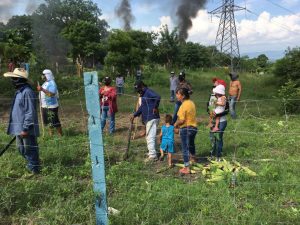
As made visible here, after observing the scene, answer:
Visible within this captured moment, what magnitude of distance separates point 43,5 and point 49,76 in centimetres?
5724

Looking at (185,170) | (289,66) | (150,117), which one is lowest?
(185,170)

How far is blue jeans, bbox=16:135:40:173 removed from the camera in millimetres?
5984

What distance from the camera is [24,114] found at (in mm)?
5902

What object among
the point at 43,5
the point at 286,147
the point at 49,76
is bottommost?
the point at 286,147

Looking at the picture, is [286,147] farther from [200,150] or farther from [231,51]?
[231,51]

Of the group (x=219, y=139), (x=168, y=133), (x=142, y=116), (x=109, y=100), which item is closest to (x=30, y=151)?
(x=142, y=116)

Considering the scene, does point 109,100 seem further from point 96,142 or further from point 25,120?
point 96,142

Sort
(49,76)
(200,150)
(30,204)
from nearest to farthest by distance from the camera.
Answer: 1. (30,204)
2. (200,150)
3. (49,76)

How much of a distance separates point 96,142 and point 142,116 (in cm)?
377

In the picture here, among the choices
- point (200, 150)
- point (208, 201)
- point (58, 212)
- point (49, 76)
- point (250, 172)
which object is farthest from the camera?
point (49, 76)

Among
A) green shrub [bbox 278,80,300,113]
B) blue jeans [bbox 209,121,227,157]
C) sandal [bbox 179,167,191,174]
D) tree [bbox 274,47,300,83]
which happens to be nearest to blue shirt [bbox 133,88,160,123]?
blue jeans [bbox 209,121,227,157]

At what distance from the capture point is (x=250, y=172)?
20.3 feet

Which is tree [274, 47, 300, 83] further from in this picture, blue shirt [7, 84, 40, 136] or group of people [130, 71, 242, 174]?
blue shirt [7, 84, 40, 136]

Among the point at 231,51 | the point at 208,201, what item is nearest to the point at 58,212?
the point at 208,201
